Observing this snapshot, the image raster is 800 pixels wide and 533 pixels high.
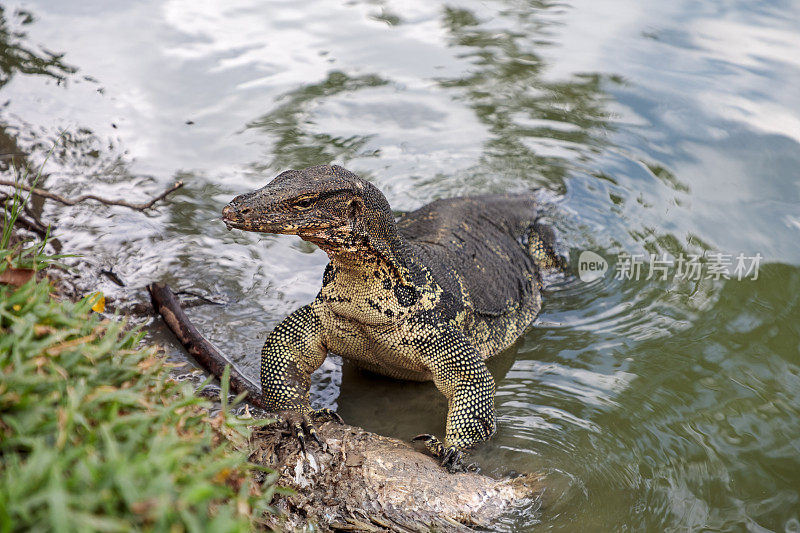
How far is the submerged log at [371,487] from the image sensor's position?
3859 millimetres

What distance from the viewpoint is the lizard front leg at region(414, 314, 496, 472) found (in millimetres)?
5039

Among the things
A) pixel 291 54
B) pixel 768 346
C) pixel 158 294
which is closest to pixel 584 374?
pixel 768 346

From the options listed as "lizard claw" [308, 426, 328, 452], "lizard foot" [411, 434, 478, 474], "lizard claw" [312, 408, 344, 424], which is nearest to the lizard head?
"lizard claw" [312, 408, 344, 424]

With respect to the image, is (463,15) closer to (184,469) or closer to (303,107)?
(303,107)

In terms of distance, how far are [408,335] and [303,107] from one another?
565 cm

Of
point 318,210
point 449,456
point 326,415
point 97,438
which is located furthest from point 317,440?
point 97,438

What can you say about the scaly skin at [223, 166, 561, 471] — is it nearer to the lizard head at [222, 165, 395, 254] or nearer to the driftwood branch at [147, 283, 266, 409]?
the lizard head at [222, 165, 395, 254]

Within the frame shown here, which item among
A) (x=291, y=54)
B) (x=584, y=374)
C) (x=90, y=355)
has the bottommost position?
(x=584, y=374)

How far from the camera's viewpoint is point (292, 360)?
16.9 feet

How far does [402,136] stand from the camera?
373 inches

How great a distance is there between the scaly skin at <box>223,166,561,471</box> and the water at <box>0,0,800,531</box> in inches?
14.9

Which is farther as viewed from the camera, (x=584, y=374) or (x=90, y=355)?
(x=584, y=374)

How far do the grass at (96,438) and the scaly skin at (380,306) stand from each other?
1.28 metres

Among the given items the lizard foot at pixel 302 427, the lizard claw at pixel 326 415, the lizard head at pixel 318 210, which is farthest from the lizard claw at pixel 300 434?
the lizard head at pixel 318 210
